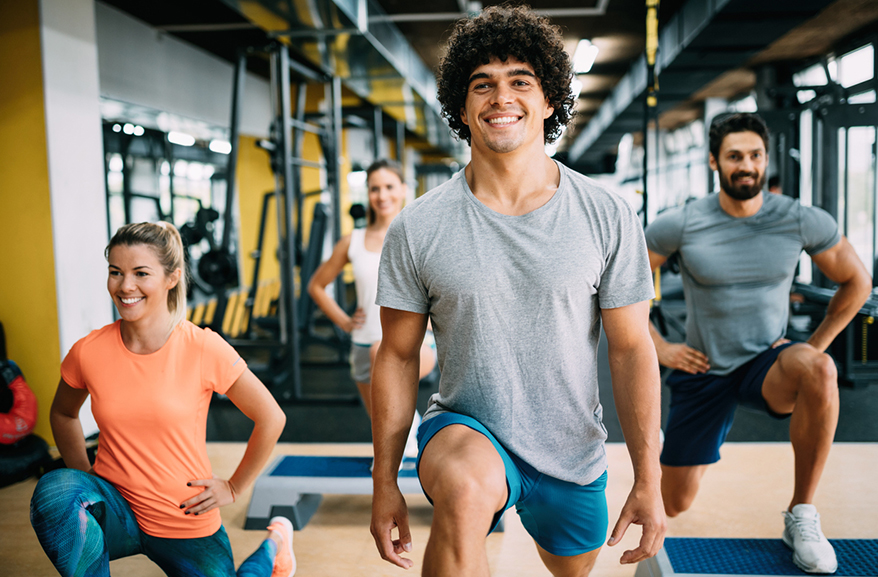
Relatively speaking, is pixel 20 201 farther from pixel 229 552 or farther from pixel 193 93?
pixel 193 93

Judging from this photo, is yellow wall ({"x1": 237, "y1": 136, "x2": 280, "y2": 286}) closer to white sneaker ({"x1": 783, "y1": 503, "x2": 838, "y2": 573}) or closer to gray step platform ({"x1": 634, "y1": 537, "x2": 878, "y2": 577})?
gray step platform ({"x1": 634, "y1": 537, "x2": 878, "y2": 577})

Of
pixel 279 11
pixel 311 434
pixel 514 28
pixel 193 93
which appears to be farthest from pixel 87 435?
pixel 193 93

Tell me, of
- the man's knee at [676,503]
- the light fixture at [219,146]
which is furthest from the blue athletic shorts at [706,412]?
the light fixture at [219,146]

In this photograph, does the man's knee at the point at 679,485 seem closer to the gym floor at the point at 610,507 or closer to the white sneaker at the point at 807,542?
the gym floor at the point at 610,507

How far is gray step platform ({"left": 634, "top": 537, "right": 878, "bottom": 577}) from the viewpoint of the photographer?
184 centimetres

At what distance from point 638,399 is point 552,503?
0.90 ft

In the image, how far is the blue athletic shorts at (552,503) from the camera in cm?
126

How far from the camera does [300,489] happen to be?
2.49 m

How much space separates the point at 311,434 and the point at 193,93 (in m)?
4.37

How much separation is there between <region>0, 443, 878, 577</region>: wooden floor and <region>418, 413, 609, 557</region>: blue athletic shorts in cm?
82

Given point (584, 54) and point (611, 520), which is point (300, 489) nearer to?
point (611, 520)

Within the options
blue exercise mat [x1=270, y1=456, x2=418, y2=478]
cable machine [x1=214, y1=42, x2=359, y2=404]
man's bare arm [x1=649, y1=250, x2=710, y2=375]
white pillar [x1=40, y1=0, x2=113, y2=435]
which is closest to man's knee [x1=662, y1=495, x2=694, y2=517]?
man's bare arm [x1=649, y1=250, x2=710, y2=375]

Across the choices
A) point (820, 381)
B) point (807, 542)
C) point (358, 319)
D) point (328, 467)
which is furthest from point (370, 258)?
point (807, 542)

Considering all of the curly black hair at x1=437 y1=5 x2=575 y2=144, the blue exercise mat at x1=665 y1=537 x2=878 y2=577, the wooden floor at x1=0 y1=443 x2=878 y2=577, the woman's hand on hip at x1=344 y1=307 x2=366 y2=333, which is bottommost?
the wooden floor at x1=0 y1=443 x2=878 y2=577
